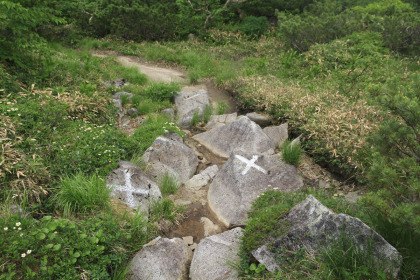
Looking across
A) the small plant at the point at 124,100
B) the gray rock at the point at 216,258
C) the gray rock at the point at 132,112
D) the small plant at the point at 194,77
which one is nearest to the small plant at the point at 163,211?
the gray rock at the point at 216,258

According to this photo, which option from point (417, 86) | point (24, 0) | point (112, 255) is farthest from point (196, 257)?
point (24, 0)

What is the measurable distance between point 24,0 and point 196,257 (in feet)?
23.4

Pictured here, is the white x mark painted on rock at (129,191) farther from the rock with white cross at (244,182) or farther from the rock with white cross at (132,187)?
the rock with white cross at (244,182)

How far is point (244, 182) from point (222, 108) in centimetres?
406

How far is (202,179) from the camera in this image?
245 inches

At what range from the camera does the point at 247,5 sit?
56.6 ft

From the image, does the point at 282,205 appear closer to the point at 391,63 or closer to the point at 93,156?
the point at 93,156

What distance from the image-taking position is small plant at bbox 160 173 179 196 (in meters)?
5.59

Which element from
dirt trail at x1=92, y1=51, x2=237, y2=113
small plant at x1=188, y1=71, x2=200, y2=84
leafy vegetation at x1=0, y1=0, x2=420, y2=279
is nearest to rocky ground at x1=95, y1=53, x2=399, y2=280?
leafy vegetation at x1=0, y1=0, x2=420, y2=279

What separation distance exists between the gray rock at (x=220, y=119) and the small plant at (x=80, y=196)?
415cm

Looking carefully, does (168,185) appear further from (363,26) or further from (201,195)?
(363,26)

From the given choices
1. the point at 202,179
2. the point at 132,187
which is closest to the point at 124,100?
the point at 202,179

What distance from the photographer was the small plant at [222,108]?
9.13 m

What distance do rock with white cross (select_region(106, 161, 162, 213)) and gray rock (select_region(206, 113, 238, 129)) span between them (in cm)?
325
